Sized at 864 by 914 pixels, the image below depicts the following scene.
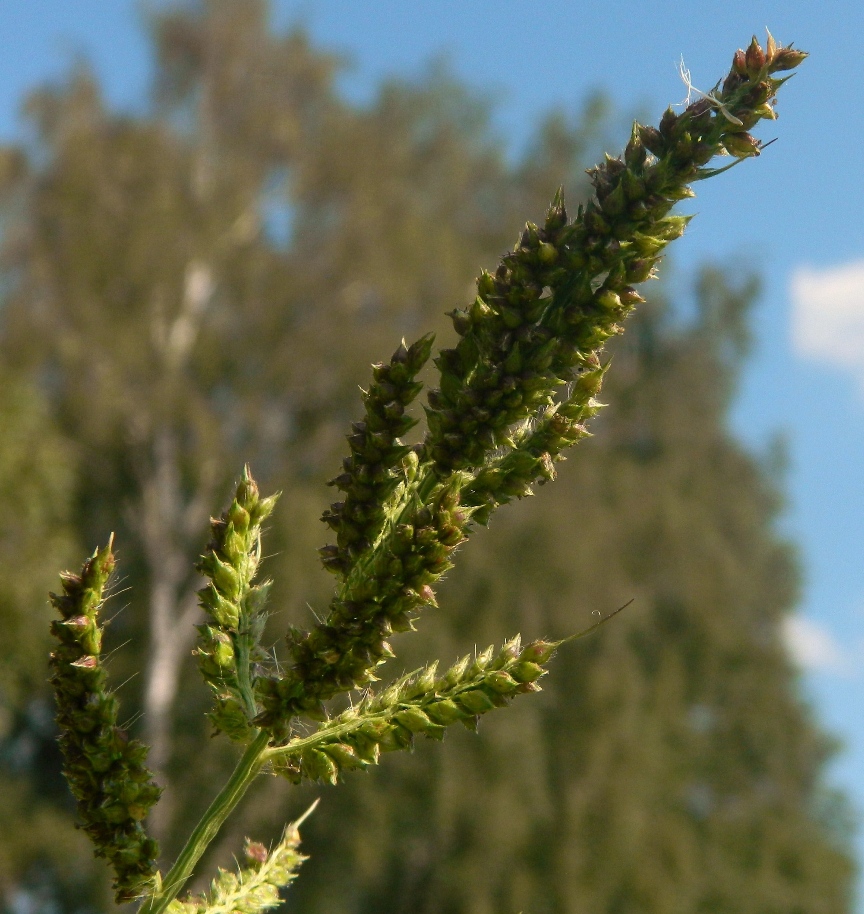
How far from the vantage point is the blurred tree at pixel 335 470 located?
21.9m

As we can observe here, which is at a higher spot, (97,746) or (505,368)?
(505,368)

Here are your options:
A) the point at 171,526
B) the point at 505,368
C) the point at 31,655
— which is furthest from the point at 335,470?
the point at 505,368

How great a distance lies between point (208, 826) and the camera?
174cm

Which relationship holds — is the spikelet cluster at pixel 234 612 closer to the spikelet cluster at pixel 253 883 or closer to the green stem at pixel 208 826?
the green stem at pixel 208 826

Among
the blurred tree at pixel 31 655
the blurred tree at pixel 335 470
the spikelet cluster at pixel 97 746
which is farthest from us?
the blurred tree at pixel 335 470

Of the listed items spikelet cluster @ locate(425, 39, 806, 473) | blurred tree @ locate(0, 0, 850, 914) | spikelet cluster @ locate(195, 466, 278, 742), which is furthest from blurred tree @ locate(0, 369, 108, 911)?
spikelet cluster @ locate(425, 39, 806, 473)

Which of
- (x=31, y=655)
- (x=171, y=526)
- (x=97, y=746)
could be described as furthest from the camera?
(x=171, y=526)

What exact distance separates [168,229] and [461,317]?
936 inches

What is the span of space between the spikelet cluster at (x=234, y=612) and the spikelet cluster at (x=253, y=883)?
27 cm

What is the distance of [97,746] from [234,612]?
26 cm

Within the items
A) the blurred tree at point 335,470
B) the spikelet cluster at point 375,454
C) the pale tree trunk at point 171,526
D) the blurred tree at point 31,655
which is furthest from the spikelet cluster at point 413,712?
the pale tree trunk at point 171,526

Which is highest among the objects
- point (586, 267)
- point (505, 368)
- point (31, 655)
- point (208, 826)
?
point (31, 655)

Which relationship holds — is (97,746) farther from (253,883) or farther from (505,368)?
(505,368)

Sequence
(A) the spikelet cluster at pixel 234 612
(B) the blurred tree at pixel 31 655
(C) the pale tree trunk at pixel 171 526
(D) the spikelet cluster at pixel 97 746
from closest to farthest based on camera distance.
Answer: (D) the spikelet cluster at pixel 97 746
(A) the spikelet cluster at pixel 234 612
(B) the blurred tree at pixel 31 655
(C) the pale tree trunk at pixel 171 526
